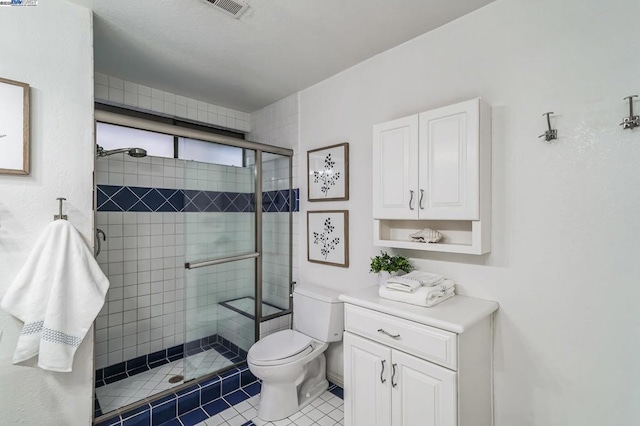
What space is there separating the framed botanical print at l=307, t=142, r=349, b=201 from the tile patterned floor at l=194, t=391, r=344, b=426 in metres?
1.48

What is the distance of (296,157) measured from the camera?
273 cm

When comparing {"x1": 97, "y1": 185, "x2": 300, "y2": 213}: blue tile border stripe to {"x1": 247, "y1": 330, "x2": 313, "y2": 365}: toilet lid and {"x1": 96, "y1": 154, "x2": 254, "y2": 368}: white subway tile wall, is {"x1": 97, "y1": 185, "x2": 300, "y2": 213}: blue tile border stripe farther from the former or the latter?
{"x1": 247, "y1": 330, "x2": 313, "y2": 365}: toilet lid

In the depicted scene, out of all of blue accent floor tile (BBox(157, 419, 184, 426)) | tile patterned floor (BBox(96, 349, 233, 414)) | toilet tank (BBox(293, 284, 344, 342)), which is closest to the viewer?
blue accent floor tile (BBox(157, 419, 184, 426))

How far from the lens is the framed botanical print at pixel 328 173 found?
2.30 m

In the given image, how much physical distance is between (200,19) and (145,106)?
1.20 m

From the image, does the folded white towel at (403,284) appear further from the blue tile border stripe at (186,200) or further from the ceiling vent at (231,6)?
the ceiling vent at (231,6)

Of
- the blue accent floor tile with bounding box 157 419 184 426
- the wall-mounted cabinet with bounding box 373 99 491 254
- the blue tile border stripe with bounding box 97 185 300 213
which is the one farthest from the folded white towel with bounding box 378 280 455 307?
the blue accent floor tile with bounding box 157 419 184 426

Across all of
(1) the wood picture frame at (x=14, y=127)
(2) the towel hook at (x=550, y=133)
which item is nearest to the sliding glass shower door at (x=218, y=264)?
(1) the wood picture frame at (x=14, y=127)

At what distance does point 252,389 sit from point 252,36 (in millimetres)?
2481

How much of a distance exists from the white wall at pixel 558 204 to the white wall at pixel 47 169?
2003 mm

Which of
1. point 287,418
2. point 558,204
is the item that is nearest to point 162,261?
point 287,418

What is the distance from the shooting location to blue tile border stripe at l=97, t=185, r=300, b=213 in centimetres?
225

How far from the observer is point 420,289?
1538 millimetres

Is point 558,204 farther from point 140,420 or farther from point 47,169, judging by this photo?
point 140,420
